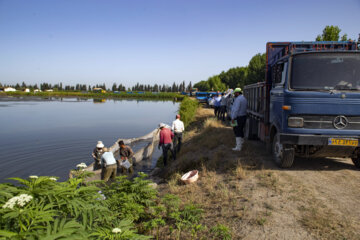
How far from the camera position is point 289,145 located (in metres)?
6.01

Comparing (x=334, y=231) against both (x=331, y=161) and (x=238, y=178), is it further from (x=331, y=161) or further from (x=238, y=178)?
(x=331, y=161)

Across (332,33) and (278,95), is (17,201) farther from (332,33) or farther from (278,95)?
(332,33)

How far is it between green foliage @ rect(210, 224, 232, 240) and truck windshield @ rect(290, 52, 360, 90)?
379cm

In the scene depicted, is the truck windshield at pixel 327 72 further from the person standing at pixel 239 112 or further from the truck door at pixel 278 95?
the person standing at pixel 239 112

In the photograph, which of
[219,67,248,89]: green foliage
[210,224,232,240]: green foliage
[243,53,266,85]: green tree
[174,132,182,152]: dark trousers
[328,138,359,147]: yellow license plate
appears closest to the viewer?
[210,224,232,240]: green foliage

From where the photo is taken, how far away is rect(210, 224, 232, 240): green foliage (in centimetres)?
392

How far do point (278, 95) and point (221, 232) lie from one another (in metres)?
3.96

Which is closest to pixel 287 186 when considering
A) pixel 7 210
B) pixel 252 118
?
pixel 252 118

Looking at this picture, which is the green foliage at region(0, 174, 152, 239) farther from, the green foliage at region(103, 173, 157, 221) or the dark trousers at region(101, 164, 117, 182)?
the dark trousers at region(101, 164, 117, 182)

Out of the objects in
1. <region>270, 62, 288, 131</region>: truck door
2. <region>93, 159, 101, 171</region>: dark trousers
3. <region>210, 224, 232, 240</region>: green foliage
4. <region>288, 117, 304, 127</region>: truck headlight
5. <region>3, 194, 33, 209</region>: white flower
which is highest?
<region>270, 62, 288, 131</region>: truck door

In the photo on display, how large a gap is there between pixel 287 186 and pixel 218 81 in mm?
83078

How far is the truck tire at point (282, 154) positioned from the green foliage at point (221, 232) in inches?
119

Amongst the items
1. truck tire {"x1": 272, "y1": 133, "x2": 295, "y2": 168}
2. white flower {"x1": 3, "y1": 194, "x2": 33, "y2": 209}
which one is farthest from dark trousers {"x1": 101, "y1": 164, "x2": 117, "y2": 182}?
white flower {"x1": 3, "y1": 194, "x2": 33, "y2": 209}

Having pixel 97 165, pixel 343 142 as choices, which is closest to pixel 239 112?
pixel 343 142
